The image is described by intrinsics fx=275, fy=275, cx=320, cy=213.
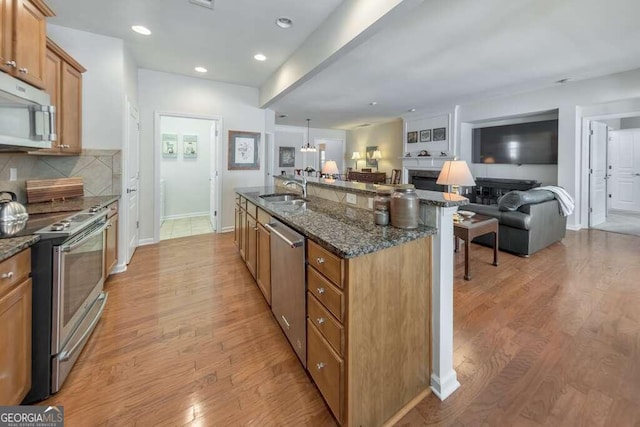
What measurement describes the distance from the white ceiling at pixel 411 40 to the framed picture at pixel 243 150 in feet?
2.92

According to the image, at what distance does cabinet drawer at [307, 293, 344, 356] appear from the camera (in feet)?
4.00

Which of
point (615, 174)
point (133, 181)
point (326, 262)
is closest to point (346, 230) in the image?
point (326, 262)

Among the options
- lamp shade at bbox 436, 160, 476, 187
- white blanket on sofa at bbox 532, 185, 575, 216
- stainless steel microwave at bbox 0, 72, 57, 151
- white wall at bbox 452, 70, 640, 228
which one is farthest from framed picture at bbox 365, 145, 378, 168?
stainless steel microwave at bbox 0, 72, 57, 151

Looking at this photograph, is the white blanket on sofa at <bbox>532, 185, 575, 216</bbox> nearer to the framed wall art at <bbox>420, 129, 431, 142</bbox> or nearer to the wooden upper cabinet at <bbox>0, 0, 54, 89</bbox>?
the framed wall art at <bbox>420, 129, 431, 142</bbox>

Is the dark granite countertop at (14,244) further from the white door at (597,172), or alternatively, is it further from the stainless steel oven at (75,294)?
the white door at (597,172)

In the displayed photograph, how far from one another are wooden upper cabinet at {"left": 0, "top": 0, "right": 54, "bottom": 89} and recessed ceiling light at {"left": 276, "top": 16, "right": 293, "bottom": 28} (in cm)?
183

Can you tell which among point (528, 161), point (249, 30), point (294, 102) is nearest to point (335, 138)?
point (294, 102)

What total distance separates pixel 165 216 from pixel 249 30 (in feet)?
15.6

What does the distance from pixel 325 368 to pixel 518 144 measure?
657 centimetres

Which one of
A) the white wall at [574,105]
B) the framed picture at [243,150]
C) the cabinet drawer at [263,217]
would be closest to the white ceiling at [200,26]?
the framed picture at [243,150]

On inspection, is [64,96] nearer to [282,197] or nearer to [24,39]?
[24,39]

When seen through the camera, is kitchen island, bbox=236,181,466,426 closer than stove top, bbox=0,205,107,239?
Yes

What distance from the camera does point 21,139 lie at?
1775 millimetres

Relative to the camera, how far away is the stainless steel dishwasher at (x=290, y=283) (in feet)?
5.12
